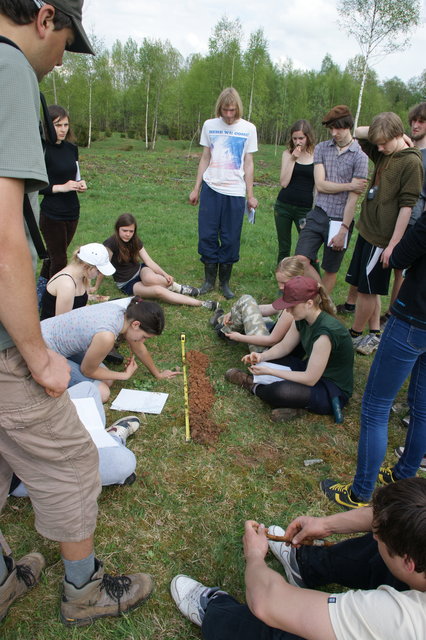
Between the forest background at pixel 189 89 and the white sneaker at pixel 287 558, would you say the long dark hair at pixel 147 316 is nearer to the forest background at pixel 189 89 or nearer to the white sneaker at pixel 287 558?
the white sneaker at pixel 287 558

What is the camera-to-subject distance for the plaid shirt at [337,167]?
443cm

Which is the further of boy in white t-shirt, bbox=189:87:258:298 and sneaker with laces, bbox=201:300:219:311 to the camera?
sneaker with laces, bbox=201:300:219:311

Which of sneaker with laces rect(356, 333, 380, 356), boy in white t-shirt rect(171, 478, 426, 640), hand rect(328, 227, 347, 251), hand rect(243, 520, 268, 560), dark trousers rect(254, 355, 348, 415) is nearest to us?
boy in white t-shirt rect(171, 478, 426, 640)

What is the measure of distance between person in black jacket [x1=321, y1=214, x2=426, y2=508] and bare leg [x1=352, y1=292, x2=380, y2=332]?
1844mm

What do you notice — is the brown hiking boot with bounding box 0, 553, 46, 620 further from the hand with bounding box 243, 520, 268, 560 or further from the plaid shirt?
the plaid shirt

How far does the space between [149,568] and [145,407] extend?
1356 mm

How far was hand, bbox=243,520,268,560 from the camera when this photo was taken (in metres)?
1.68

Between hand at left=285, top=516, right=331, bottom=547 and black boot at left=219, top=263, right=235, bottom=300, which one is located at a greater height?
black boot at left=219, top=263, right=235, bottom=300

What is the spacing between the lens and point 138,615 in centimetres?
188

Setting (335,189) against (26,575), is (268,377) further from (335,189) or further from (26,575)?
(335,189)

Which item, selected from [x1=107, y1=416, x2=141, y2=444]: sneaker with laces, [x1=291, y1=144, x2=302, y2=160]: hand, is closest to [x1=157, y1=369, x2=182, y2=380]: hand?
[x1=107, y1=416, x2=141, y2=444]: sneaker with laces

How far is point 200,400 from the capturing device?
3422 millimetres

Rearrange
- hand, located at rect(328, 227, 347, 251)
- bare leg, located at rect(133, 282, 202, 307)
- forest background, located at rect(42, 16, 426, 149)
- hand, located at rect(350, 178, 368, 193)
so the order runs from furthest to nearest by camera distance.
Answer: forest background, located at rect(42, 16, 426, 149), bare leg, located at rect(133, 282, 202, 307), hand, located at rect(328, 227, 347, 251), hand, located at rect(350, 178, 368, 193)

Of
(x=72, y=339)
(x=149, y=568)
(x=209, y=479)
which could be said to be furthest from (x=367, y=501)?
(x=72, y=339)
